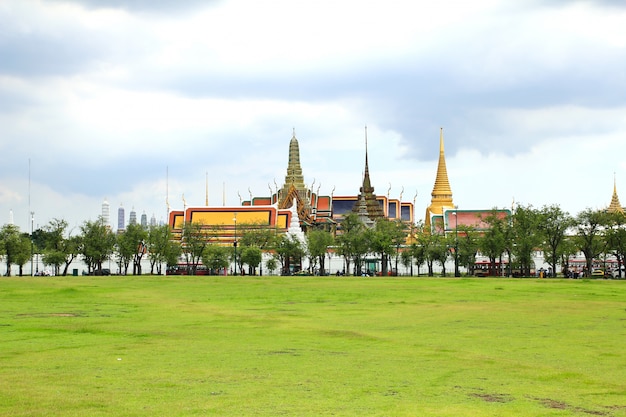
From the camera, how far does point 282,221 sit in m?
112

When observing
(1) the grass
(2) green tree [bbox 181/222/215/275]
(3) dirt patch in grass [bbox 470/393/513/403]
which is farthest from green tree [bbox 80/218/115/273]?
(3) dirt patch in grass [bbox 470/393/513/403]

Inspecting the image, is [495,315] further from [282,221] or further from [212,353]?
[282,221]

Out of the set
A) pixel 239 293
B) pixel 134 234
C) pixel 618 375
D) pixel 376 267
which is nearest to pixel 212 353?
pixel 618 375

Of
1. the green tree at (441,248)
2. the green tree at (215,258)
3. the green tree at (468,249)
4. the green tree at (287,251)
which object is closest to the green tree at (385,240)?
the green tree at (441,248)

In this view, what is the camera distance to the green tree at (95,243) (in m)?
89.2

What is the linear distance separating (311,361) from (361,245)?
7188 cm

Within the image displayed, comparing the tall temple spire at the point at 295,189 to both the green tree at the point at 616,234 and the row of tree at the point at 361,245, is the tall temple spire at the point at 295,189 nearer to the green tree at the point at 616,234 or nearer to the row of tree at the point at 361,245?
the row of tree at the point at 361,245

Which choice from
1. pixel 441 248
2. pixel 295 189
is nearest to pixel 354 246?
pixel 441 248

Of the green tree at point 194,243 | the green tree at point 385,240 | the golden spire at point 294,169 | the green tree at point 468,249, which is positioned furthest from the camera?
the golden spire at point 294,169

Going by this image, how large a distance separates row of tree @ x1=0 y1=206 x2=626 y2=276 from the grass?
47517mm

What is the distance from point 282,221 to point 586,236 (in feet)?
147

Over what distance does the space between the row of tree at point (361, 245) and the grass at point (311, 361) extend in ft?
156

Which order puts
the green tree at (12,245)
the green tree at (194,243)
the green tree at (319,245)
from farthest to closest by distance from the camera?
the green tree at (194,243) < the green tree at (319,245) < the green tree at (12,245)

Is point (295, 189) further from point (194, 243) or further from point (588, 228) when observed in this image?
point (588, 228)
